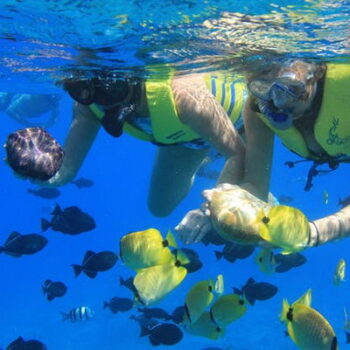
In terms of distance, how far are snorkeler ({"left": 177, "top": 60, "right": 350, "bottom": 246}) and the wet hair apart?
5.13 feet

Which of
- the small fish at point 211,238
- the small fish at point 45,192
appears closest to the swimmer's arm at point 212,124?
the small fish at point 211,238

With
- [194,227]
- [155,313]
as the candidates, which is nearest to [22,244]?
[155,313]

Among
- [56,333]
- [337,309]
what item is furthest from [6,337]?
[337,309]

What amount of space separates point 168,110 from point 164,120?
20 cm

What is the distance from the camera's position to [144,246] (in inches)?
185

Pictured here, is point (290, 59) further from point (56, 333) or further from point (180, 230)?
point (56, 333)

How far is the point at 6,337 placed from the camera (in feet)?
79.7

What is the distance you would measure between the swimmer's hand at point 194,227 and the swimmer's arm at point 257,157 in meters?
1.19

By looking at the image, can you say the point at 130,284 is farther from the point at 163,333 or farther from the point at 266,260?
the point at 266,260

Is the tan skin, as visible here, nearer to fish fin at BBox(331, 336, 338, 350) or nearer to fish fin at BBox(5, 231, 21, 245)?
fish fin at BBox(5, 231, 21, 245)

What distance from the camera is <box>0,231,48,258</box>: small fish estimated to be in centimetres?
725

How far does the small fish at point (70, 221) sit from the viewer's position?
6.91 meters

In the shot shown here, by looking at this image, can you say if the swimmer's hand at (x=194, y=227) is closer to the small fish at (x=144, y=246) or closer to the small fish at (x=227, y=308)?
the small fish at (x=144, y=246)

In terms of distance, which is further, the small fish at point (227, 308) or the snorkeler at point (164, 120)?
the snorkeler at point (164, 120)
